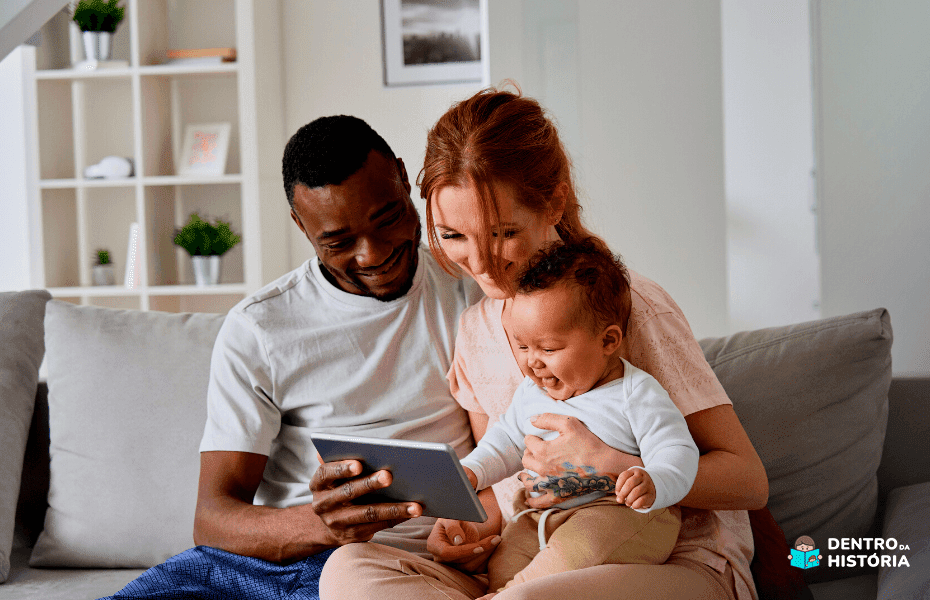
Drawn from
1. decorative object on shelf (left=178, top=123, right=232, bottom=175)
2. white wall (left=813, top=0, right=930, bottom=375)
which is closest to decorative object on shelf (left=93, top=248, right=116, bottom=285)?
decorative object on shelf (left=178, top=123, right=232, bottom=175)

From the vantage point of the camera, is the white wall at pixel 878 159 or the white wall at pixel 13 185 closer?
the white wall at pixel 878 159

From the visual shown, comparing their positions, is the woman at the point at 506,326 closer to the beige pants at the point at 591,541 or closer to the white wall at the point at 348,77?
the beige pants at the point at 591,541

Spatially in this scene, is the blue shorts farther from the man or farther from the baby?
the baby

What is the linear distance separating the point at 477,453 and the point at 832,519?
0.73m

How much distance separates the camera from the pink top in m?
1.14

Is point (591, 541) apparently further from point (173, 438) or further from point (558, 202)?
point (173, 438)

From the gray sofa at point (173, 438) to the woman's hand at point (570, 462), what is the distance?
399 millimetres

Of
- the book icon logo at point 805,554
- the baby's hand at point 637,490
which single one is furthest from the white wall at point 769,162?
the baby's hand at point 637,490

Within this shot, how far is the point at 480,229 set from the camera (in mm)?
1135

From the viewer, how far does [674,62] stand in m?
2.20

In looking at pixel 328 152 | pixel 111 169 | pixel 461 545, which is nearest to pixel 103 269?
pixel 111 169

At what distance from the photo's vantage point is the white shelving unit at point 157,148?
3.81 m

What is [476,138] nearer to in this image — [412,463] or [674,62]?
[412,463]

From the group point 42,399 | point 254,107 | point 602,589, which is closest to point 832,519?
point 602,589
